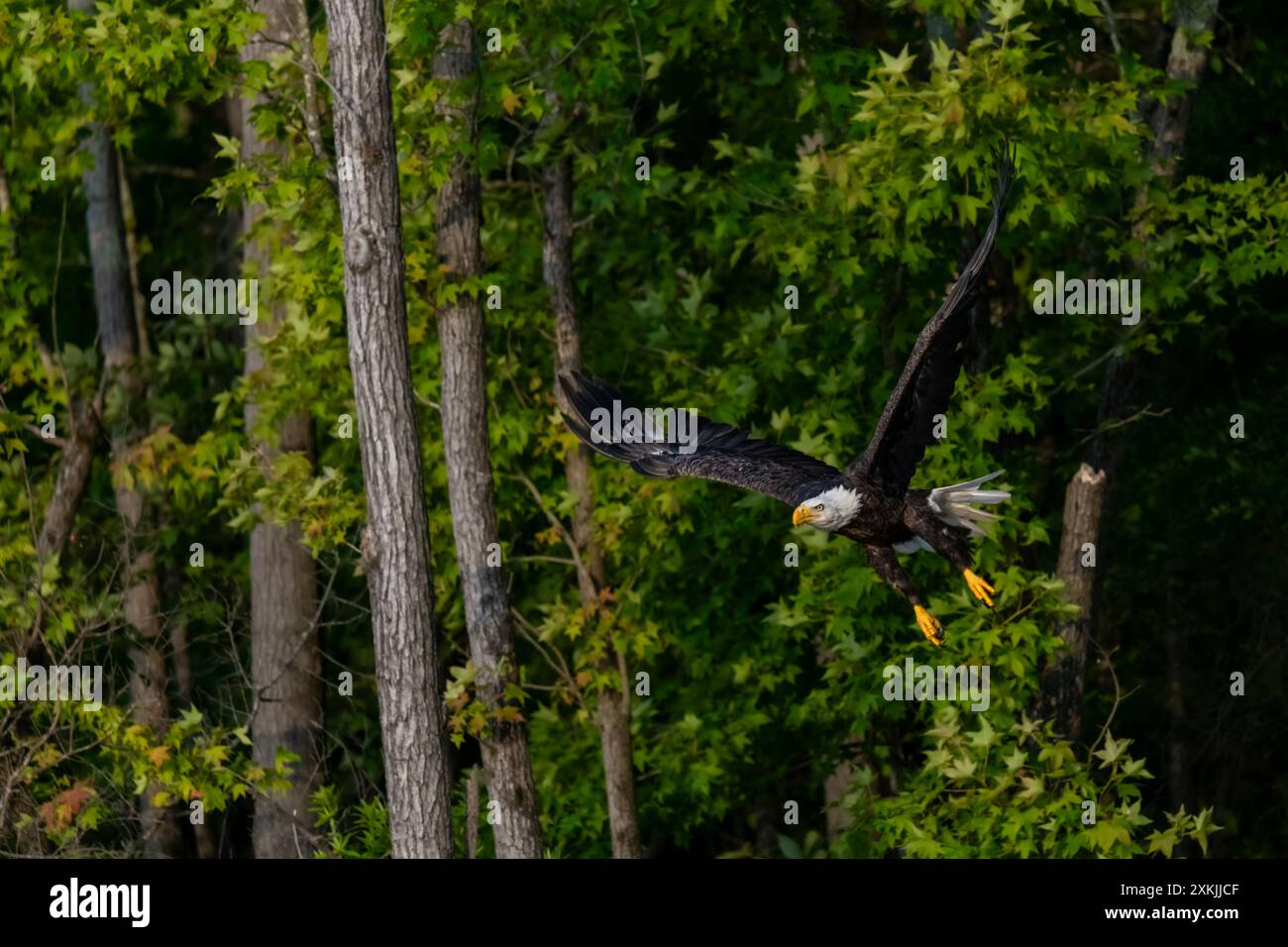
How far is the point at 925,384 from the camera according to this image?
Answer: 40.9ft

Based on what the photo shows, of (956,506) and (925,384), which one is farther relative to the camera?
(956,506)

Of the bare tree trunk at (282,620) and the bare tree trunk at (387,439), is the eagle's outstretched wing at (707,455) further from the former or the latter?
the bare tree trunk at (282,620)

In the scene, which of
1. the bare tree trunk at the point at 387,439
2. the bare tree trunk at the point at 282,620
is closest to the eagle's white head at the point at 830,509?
the bare tree trunk at the point at 387,439

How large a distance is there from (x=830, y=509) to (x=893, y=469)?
27.5 inches

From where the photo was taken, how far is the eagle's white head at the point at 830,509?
39.7 ft

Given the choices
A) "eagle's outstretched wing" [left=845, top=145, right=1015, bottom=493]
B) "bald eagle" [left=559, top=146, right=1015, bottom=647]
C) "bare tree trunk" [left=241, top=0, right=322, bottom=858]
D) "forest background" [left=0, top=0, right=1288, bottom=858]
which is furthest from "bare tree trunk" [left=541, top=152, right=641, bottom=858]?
"eagle's outstretched wing" [left=845, top=145, right=1015, bottom=493]

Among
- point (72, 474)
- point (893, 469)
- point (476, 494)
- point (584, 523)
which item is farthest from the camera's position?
point (72, 474)

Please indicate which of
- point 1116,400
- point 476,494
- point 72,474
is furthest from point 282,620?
point 1116,400

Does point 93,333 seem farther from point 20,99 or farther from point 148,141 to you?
point 20,99

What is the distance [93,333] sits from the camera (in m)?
23.1

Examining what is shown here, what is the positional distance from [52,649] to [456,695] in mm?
2821

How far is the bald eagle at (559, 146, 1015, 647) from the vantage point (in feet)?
38.8

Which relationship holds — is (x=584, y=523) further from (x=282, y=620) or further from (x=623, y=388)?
(x=282, y=620)

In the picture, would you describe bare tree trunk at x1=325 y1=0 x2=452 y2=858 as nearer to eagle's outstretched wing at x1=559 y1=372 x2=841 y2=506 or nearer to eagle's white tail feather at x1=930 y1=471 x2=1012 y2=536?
eagle's outstretched wing at x1=559 y1=372 x2=841 y2=506
